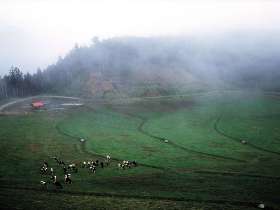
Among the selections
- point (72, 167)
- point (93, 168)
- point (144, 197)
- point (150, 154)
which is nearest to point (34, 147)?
point (72, 167)

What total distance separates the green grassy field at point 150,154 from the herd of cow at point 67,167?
41.3 inches

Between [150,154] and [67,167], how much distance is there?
21.0 m

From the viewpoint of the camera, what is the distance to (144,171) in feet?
247

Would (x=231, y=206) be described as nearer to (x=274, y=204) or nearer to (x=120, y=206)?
(x=274, y=204)

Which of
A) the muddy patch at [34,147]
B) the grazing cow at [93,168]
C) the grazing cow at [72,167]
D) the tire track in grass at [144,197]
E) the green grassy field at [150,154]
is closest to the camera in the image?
the tire track in grass at [144,197]

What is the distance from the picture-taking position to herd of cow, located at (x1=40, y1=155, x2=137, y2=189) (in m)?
65.4

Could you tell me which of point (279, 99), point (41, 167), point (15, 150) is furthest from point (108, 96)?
point (41, 167)

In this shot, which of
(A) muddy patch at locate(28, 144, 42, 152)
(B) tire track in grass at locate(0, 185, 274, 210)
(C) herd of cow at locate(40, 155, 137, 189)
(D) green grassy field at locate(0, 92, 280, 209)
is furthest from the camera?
(A) muddy patch at locate(28, 144, 42, 152)

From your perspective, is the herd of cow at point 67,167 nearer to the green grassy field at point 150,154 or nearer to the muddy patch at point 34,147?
the green grassy field at point 150,154

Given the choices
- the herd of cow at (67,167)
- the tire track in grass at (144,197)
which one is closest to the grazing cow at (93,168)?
the herd of cow at (67,167)

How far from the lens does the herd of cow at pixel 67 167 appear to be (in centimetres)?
6536

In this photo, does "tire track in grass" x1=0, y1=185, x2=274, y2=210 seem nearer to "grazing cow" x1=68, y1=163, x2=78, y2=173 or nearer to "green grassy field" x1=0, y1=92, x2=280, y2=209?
"green grassy field" x1=0, y1=92, x2=280, y2=209

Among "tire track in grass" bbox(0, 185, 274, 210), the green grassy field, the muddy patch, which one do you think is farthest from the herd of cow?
the muddy patch

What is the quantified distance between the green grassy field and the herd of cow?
1.05m
